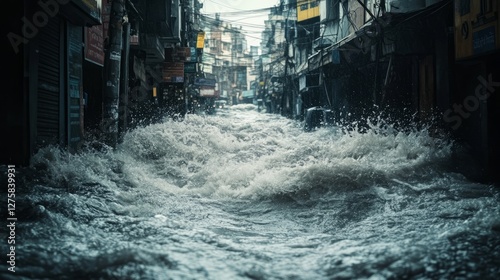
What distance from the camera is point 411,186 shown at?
7484mm

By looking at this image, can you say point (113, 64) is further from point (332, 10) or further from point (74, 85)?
point (332, 10)

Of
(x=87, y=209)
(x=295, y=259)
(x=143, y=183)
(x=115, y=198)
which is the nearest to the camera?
(x=295, y=259)

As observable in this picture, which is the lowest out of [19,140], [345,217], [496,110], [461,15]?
[345,217]

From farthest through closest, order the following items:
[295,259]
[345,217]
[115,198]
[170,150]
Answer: [170,150]
[115,198]
[345,217]
[295,259]

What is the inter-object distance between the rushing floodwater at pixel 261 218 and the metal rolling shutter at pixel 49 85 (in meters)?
0.67

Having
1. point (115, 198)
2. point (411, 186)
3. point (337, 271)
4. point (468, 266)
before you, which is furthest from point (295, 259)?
point (411, 186)

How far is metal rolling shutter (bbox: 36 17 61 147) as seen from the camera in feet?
26.4

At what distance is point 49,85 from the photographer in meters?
8.51

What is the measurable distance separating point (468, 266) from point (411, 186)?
157 inches

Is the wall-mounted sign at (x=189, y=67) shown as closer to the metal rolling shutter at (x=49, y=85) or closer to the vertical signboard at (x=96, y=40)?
the vertical signboard at (x=96, y=40)

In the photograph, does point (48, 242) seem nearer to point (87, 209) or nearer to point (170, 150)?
point (87, 209)

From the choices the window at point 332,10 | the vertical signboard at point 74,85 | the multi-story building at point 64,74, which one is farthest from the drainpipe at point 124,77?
the window at point 332,10

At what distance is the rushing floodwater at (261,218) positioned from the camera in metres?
3.67

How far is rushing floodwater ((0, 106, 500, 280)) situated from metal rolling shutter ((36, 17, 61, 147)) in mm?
667
